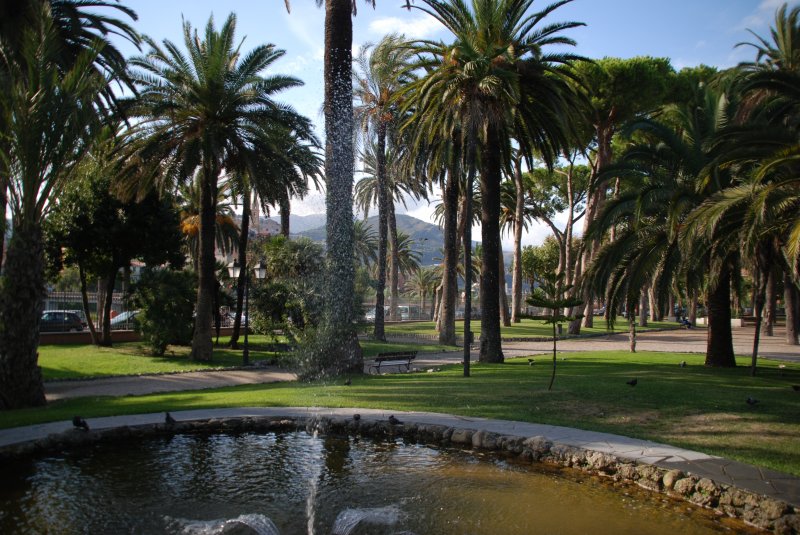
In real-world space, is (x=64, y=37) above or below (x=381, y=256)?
above

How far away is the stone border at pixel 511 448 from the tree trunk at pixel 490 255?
33.4 feet

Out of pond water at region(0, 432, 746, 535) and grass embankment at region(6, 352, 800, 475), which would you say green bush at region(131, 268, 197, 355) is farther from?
pond water at region(0, 432, 746, 535)

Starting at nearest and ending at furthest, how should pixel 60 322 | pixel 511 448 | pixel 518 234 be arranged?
1. pixel 511 448
2. pixel 60 322
3. pixel 518 234

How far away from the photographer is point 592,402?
1148 cm

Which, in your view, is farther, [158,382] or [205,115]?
[205,115]

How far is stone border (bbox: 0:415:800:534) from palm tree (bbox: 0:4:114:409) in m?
4.00

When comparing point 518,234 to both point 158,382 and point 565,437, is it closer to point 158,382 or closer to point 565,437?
point 158,382

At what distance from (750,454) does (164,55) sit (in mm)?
20940

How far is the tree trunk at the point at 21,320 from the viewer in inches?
463

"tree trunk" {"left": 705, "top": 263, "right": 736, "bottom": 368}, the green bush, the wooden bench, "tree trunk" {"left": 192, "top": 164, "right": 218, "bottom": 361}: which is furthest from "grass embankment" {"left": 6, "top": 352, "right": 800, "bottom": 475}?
the green bush

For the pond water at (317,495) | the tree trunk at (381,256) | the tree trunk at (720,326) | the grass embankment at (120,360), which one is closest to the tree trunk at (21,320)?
the pond water at (317,495)

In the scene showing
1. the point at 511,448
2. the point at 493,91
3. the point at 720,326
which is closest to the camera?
the point at 511,448

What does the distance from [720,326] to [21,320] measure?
765 inches

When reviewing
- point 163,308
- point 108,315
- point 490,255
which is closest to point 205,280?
point 163,308
